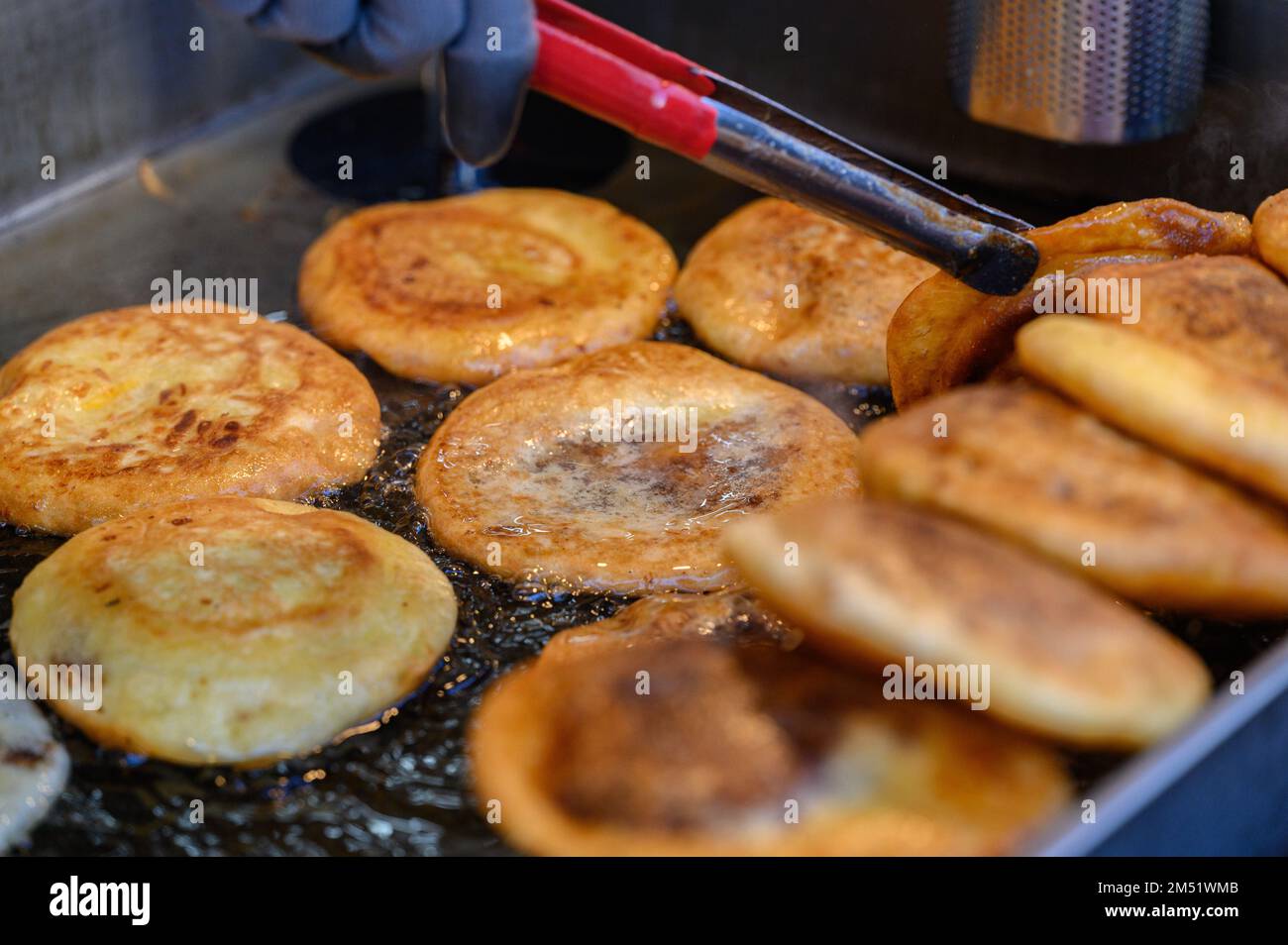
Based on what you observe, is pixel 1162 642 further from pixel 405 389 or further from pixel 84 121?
pixel 84 121

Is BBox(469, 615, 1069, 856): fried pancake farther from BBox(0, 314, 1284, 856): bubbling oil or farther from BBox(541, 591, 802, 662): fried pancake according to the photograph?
BBox(541, 591, 802, 662): fried pancake

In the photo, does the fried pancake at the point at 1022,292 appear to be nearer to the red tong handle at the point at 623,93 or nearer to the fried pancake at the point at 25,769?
the red tong handle at the point at 623,93

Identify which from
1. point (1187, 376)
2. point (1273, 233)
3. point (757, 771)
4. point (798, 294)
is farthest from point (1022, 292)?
point (757, 771)

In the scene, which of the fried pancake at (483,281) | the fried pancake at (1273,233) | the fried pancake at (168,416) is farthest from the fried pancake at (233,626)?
the fried pancake at (1273,233)

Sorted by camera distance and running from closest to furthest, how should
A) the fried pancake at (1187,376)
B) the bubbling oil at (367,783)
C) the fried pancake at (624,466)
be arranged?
1. the fried pancake at (1187,376)
2. the bubbling oil at (367,783)
3. the fried pancake at (624,466)
